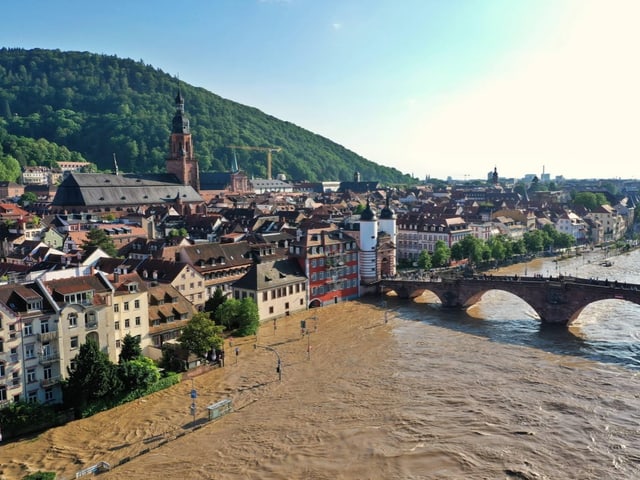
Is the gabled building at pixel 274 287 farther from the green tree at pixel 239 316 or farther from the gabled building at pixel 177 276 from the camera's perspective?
the green tree at pixel 239 316

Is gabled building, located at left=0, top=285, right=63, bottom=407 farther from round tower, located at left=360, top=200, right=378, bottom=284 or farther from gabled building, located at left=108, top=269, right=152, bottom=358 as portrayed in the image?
round tower, located at left=360, top=200, right=378, bottom=284

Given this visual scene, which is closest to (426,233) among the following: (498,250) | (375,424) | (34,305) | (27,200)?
(498,250)

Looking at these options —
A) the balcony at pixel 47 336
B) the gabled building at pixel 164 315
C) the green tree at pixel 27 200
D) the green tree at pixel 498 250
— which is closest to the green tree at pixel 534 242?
the green tree at pixel 498 250

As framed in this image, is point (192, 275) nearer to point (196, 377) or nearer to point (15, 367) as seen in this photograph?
point (196, 377)

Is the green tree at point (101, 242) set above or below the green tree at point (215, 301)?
above

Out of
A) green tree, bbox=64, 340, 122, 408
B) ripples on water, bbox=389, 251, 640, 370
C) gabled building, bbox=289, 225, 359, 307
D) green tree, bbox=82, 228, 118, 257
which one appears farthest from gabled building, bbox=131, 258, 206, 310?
ripples on water, bbox=389, 251, 640, 370
